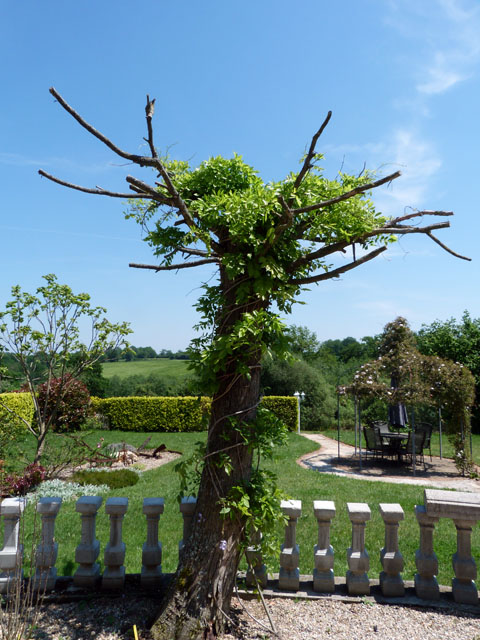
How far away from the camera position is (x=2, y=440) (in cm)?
923

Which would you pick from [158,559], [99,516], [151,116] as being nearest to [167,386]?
[99,516]

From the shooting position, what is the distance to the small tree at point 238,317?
9.29ft

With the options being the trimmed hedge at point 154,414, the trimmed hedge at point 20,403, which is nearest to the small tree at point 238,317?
the trimmed hedge at point 20,403

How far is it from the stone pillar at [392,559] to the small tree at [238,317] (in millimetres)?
1010

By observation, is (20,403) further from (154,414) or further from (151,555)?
(151,555)

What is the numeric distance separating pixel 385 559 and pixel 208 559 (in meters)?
1.42

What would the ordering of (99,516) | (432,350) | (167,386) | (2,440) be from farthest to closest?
(167,386) < (432,350) < (2,440) < (99,516)

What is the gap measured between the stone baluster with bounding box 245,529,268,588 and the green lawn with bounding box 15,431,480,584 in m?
0.36

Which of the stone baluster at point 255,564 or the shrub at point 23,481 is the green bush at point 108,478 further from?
the stone baluster at point 255,564

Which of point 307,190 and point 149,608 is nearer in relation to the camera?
point 307,190

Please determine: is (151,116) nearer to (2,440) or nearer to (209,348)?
(209,348)

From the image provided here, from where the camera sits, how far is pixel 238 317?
3102mm

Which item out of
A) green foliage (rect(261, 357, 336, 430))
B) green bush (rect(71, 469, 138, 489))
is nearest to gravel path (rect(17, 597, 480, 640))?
green bush (rect(71, 469, 138, 489))

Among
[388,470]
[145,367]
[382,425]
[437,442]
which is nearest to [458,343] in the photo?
[437,442]
